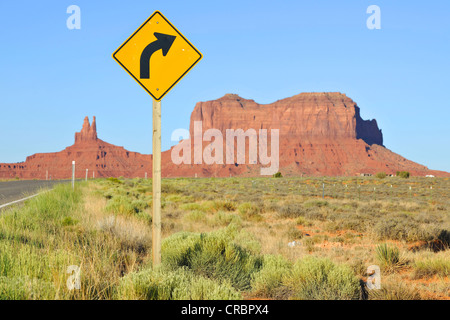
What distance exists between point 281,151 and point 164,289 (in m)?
159

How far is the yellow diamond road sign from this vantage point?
Answer: 4898 millimetres

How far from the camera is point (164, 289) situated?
13.2 ft

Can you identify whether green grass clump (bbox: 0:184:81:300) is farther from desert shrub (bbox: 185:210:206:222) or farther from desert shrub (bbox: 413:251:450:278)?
desert shrub (bbox: 185:210:206:222)

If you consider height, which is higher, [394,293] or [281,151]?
[281,151]

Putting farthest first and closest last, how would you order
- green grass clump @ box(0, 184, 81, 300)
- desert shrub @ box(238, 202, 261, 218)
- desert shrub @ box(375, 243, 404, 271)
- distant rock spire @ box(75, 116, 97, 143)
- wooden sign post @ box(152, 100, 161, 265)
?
distant rock spire @ box(75, 116, 97, 143) < desert shrub @ box(238, 202, 261, 218) < desert shrub @ box(375, 243, 404, 271) < wooden sign post @ box(152, 100, 161, 265) < green grass clump @ box(0, 184, 81, 300)

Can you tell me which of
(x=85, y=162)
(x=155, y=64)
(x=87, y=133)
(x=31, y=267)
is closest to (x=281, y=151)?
(x=85, y=162)

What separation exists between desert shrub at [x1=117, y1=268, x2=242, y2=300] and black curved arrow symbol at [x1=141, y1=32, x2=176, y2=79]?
2.55 m

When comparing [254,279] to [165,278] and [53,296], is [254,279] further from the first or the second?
[53,296]

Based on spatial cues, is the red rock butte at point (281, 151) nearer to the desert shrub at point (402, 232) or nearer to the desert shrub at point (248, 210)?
the desert shrub at point (248, 210)

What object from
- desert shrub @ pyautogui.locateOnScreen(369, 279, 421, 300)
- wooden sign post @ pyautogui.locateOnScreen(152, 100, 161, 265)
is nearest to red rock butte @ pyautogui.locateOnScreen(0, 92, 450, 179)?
desert shrub @ pyautogui.locateOnScreen(369, 279, 421, 300)

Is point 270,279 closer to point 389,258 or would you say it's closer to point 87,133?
point 389,258

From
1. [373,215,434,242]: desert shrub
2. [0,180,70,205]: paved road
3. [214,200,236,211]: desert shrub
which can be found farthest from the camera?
[0,180,70,205]: paved road

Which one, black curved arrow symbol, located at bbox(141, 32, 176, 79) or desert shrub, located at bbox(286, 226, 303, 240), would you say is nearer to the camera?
black curved arrow symbol, located at bbox(141, 32, 176, 79)

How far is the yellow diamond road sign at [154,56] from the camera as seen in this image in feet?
16.1
